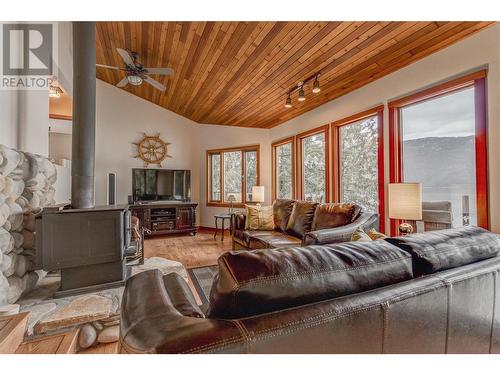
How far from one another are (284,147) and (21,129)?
429 cm

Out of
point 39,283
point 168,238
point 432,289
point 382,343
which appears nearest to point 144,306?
point 382,343

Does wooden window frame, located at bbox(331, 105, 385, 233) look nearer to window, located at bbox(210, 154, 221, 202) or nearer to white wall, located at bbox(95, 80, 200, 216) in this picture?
window, located at bbox(210, 154, 221, 202)

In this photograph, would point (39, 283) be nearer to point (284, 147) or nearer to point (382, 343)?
point (382, 343)

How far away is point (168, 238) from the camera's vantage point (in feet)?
16.8

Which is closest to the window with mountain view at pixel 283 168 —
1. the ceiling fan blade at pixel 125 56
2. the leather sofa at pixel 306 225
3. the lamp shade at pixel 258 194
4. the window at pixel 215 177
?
the lamp shade at pixel 258 194

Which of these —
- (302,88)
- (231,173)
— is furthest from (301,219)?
(231,173)

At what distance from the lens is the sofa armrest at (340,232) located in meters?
2.21

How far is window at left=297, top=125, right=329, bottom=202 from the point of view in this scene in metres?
4.11

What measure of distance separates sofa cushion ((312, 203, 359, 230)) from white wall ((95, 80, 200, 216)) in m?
3.86

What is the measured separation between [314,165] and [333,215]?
1874 mm

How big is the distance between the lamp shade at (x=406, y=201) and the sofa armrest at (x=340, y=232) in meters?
0.36

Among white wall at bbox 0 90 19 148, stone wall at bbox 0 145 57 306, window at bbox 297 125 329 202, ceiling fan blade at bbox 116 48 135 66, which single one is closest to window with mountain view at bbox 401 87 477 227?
window at bbox 297 125 329 202

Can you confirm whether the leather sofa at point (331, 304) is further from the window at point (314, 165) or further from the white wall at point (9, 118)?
the window at point (314, 165)
